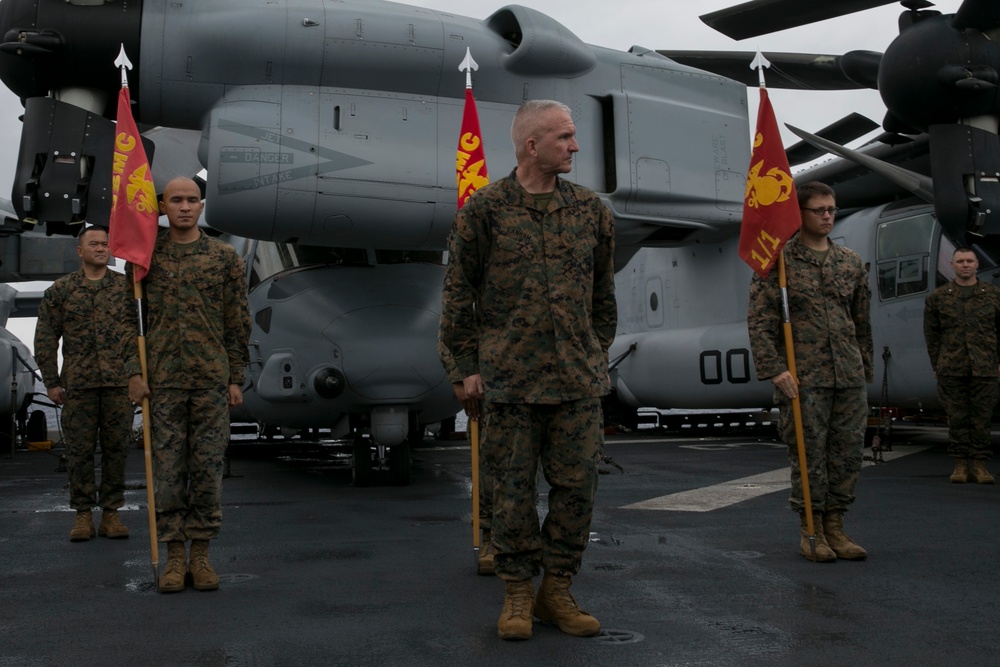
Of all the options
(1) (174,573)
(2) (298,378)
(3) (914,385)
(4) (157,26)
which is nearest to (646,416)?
(3) (914,385)

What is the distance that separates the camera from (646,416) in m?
16.4

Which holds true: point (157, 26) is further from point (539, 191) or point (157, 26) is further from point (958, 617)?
point (958, 617)

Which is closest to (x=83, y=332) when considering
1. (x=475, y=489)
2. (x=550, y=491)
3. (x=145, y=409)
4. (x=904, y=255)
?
(x=145, y=409)

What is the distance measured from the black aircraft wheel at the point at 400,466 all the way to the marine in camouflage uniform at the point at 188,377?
136 inches

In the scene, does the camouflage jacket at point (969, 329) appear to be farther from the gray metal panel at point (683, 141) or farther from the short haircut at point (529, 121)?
the short haircut at point (529, 121)

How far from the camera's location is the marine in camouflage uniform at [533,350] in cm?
334

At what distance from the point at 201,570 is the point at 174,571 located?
0.11 meters

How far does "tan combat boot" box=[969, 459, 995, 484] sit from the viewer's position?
7.29 metres

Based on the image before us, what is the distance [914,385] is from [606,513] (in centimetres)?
563

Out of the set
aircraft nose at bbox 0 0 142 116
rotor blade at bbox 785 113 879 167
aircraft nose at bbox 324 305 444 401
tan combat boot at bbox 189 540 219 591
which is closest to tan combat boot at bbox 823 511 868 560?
tan combat boot at bbox 189 540 219 591

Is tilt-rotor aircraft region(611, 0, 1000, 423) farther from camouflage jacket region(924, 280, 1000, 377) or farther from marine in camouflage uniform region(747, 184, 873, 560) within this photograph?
marine in camouflage uniform region(747, 184, 873, 560)

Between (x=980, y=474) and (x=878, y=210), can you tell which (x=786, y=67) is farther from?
(x=980, y=474)

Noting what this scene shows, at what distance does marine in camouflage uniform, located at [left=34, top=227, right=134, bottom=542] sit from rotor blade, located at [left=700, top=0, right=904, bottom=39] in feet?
20.9

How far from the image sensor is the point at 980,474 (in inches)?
288
